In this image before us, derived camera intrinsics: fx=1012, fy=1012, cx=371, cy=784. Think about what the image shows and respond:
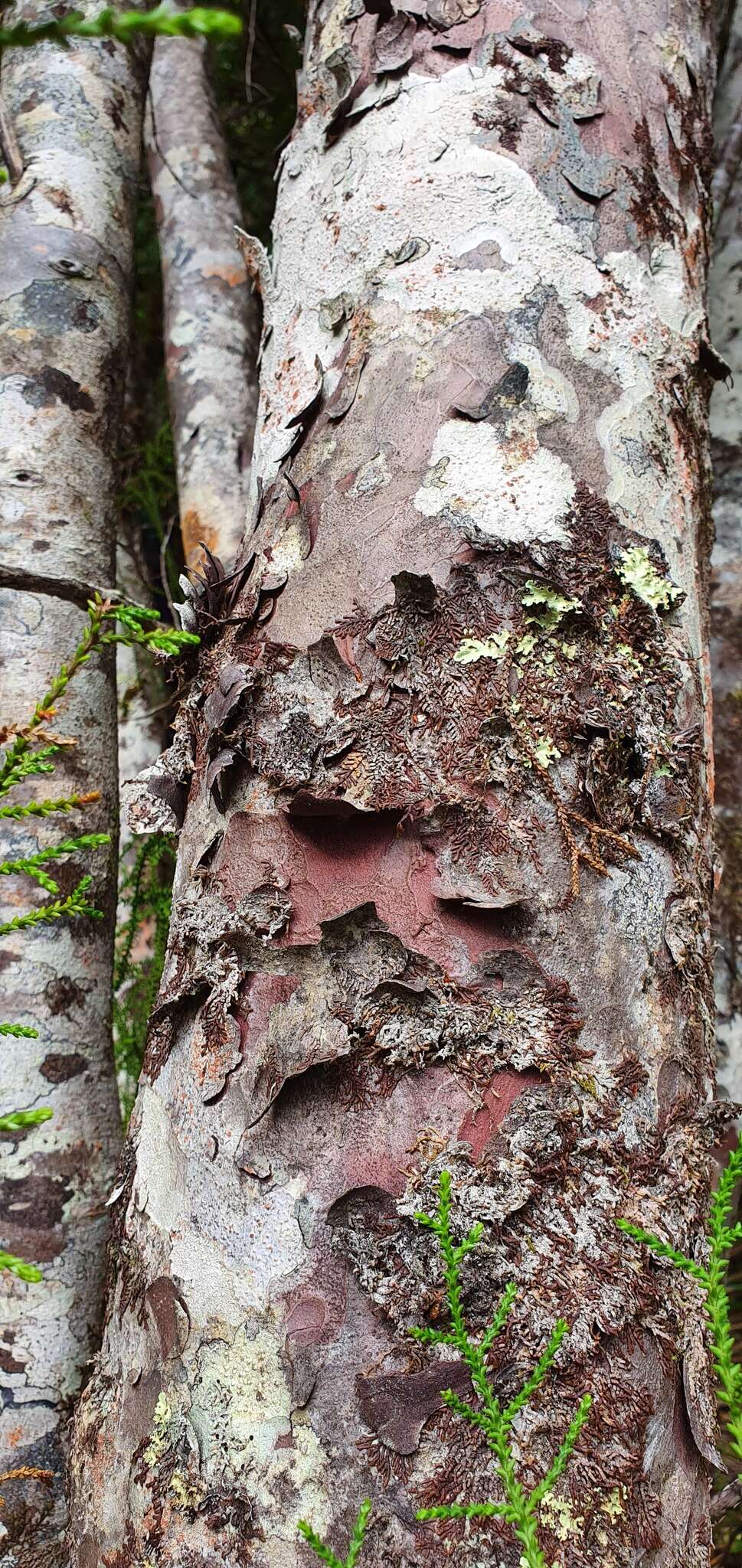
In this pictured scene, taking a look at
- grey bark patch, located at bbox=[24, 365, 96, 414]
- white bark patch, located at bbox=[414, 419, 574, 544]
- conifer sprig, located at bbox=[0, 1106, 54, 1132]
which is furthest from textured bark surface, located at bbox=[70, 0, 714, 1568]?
grey bark patch, located at bbox=[24, 365, 96, 414]

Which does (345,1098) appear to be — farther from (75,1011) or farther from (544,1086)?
(75,1011)

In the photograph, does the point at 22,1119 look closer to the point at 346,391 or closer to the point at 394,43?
the point at 346,391

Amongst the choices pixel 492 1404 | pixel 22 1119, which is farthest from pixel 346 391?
pixel 492 1404

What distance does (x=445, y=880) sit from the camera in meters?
0.91

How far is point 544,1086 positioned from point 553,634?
1.38 feet

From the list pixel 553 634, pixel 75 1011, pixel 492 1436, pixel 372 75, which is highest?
pixel 372 75

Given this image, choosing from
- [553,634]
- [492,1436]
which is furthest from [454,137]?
[492,1436]

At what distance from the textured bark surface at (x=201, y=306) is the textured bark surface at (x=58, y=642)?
184 millimetres

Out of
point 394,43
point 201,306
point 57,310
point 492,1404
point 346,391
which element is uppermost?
point 201,306

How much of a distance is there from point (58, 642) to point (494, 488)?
73cm

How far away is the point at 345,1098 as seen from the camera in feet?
2.87

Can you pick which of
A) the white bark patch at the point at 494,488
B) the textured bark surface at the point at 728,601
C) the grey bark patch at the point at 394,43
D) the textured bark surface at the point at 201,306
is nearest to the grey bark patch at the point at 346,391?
the white bark patch at the point at 494,488

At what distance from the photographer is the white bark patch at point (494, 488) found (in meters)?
1.00

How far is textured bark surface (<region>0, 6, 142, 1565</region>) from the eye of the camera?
1193 mm
